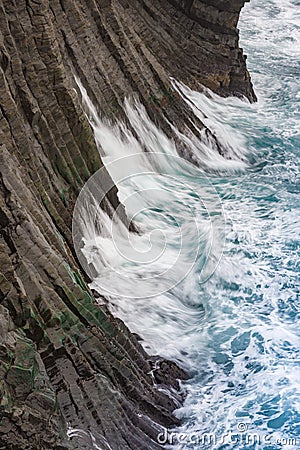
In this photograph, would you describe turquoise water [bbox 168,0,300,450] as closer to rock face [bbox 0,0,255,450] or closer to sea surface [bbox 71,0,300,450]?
sea surface [bbox 71,0,300,450]

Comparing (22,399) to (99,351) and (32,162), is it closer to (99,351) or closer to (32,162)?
(99,351)

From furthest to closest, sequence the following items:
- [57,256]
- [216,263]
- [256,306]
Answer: [216,263] → [256,306] → [57,256]

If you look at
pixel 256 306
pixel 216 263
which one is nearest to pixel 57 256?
pixel 256 306

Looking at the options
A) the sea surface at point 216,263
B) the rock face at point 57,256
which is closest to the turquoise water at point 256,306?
the sea surface at point 216,263

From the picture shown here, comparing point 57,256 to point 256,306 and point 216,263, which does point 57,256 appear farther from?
point 216,263

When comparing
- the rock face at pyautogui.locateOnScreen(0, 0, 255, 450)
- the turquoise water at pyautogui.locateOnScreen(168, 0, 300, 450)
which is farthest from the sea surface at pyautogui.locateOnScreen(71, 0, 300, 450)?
the rock face at pyautogui.locateOnScreen(0, 0, 255, 450)

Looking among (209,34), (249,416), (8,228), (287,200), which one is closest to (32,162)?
(8,228)
